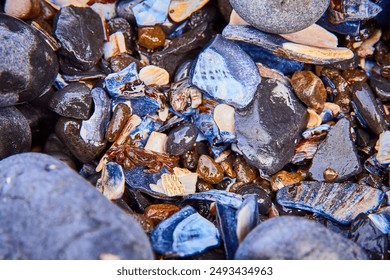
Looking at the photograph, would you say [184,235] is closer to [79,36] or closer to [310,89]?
[310,89]

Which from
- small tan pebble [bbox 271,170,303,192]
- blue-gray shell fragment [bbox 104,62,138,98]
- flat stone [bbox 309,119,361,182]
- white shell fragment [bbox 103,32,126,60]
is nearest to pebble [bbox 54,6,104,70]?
white shell fragment [bbox 103,32,126,60]

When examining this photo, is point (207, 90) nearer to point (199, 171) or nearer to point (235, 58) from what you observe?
point (235, 58)

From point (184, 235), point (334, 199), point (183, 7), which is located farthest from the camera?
point (183, 7)

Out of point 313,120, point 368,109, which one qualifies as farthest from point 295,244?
point 368,109

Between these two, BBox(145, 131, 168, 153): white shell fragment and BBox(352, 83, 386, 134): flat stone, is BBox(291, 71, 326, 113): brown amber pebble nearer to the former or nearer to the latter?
BBox(352, 83, 386, 134): flat stone

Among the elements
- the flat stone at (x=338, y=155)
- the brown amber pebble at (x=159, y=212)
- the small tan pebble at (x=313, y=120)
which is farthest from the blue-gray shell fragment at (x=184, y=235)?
the small tan pebble at (x=313, y=120)
